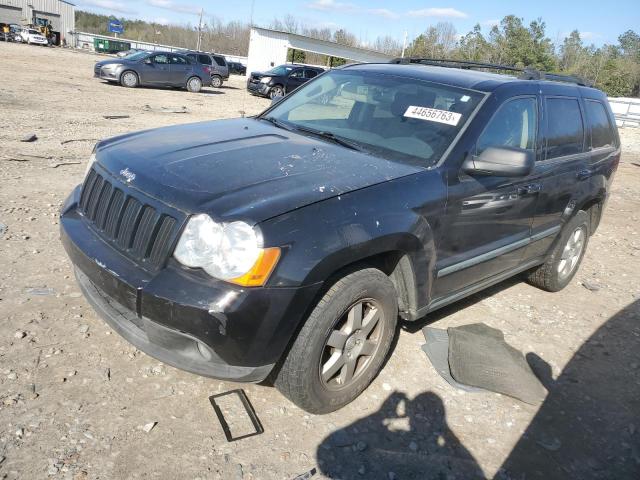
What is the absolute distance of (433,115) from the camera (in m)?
3.40

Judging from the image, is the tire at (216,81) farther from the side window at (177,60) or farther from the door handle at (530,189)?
the door handle at (530,189)

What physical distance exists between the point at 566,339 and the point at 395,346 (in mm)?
1578

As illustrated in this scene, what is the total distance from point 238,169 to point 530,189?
2211 millimetres

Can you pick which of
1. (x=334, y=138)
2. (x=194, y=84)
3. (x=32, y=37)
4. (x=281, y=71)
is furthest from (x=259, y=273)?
(x=32, y=37)

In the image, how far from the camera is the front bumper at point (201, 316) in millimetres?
2268

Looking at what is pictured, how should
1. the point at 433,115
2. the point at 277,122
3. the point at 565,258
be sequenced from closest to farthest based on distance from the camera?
the point at 433,115 < the point at 277,122 < the point at 565,258

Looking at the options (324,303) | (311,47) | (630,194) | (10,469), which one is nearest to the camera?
(10,469)

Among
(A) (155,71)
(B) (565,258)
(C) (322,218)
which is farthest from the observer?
(A) (155,71)

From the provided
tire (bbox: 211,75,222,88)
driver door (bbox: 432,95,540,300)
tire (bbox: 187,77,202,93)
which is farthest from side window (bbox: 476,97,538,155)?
tire (bbox: 211,75,222,88)

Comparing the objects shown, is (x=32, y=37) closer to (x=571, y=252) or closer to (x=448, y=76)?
(x=448, y=76)

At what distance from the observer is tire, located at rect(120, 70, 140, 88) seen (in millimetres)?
19828

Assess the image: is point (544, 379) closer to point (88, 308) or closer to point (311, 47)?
point (88, 308)

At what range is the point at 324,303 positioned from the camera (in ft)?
8.39

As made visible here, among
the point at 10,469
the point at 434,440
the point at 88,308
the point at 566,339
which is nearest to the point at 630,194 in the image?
the point at 566,339
